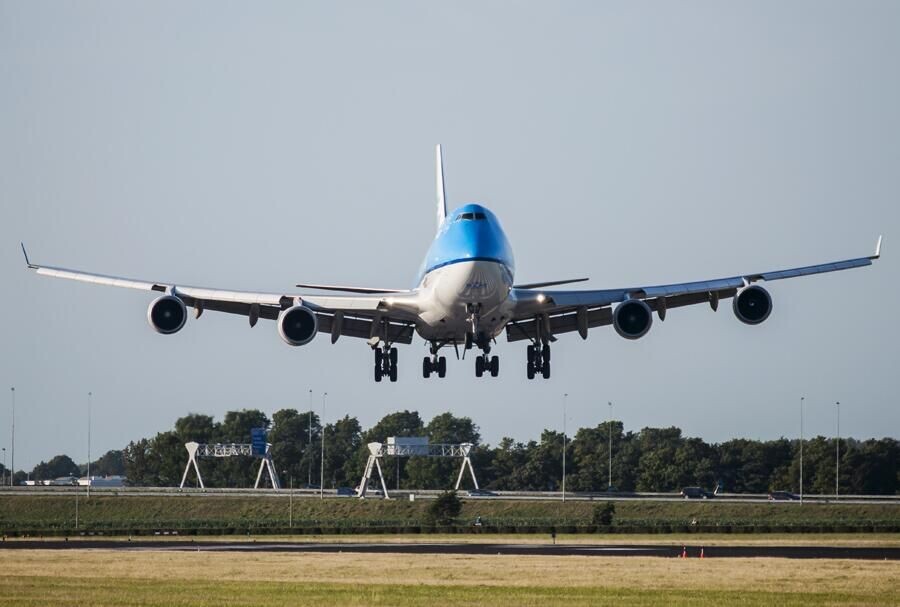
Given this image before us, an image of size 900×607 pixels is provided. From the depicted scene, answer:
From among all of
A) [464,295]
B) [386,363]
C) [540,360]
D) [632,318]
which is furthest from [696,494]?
[464,295]

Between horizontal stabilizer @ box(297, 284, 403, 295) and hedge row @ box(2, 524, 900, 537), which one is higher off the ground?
horizontal stabilizer @ box(297, 284, 403, 295)

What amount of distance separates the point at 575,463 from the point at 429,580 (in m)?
111

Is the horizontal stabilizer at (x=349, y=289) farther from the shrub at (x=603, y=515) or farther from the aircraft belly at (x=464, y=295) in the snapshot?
the shrub at (x=603, y=515)

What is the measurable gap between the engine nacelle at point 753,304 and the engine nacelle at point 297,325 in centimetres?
1621

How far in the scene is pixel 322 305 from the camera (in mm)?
53781

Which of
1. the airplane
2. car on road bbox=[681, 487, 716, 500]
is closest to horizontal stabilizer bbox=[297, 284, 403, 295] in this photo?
the airplane

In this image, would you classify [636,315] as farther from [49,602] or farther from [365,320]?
[49,602]

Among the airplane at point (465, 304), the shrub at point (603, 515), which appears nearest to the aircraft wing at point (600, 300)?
the airplane at point (465, 304)

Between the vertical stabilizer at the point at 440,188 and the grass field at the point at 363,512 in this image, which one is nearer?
the vertical stabilizer at the point at 440,188

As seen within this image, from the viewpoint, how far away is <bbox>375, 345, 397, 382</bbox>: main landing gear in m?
59.6

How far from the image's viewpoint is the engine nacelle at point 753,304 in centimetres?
5394

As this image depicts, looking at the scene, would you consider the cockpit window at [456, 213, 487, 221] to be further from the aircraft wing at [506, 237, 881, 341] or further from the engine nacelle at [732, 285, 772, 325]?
the engine nacelle at [732, 285, 772, 325]

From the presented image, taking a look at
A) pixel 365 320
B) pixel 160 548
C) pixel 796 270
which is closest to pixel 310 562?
pixel 365 320

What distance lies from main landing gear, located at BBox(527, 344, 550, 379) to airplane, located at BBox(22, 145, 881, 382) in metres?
0.04
